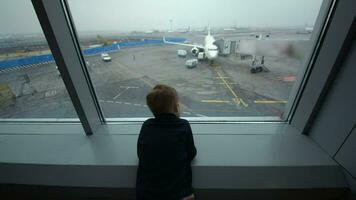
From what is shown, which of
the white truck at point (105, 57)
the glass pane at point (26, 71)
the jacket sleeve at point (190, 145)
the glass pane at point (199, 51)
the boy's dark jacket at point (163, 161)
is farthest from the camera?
the white truck at point (105, 57)

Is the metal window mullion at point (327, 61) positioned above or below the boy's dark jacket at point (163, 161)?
above

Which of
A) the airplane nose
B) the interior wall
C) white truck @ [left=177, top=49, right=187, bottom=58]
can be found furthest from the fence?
the interior wall

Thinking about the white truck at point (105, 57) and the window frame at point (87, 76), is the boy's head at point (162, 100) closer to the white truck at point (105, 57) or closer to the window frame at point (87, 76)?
the window frame at point (87, 76)

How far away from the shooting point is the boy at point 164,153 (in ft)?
3.32

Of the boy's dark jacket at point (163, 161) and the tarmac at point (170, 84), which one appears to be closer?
the boy's dark jacket at point (163, 161)

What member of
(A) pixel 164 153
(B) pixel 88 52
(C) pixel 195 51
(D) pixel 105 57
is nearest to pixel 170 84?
(C) pixel 195 51

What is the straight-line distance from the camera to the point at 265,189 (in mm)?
1145

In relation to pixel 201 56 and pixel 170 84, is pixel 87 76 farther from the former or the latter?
pixel 201 56

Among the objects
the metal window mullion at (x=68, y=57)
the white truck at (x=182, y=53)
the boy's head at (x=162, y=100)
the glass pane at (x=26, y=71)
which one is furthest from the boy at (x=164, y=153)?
the glass pane at (x=26, y=71)

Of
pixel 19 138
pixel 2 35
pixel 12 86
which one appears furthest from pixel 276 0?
pixel 19 138

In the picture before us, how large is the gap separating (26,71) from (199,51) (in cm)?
157

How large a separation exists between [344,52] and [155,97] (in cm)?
119

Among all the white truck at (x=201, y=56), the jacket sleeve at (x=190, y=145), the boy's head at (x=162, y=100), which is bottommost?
the jacket sleeve at (x=190, y=145)

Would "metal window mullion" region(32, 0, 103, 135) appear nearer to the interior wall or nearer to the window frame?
the window frame
